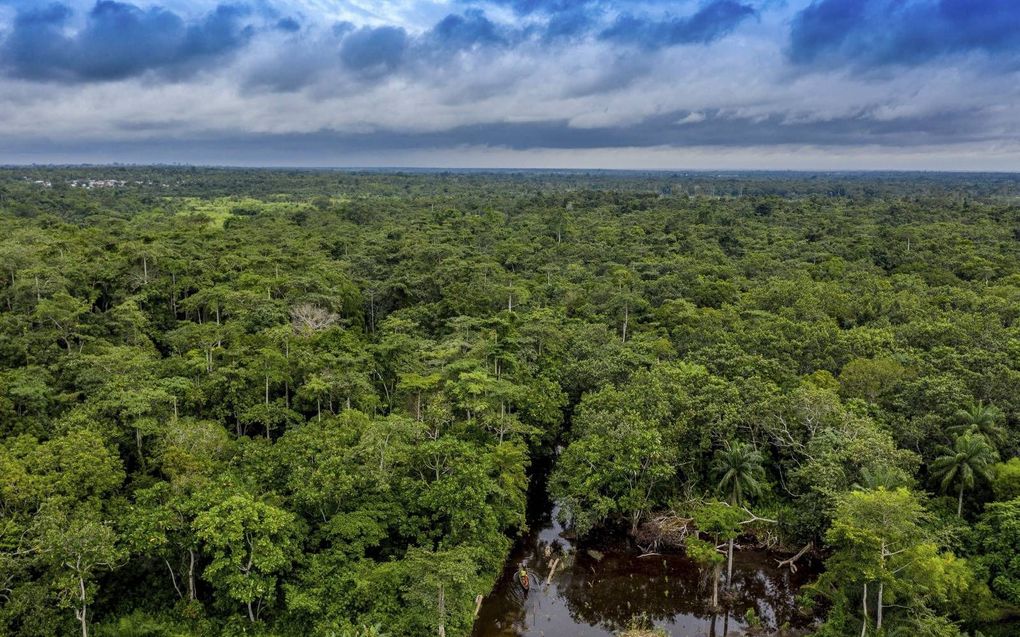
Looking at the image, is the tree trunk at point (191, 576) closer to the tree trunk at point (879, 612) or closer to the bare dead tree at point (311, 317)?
the tree trunk at point (879, 612)

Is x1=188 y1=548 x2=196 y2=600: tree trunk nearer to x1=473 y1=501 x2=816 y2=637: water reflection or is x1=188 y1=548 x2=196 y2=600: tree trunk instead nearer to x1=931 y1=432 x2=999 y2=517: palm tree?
x1=473 y1=501 x2=816 y2=637: water reflection

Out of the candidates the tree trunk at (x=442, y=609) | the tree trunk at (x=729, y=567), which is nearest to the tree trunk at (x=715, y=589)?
the tree trunk at (x=729, y=567)

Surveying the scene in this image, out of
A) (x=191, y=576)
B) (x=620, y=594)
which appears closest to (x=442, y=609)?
(x=191, y=576)

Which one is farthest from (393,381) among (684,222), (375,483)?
(684,222)

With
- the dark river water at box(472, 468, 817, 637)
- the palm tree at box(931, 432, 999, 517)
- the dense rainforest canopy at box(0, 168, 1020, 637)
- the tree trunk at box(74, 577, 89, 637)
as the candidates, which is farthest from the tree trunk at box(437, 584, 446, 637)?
the palm tree at box(931, 432, 999, 517)

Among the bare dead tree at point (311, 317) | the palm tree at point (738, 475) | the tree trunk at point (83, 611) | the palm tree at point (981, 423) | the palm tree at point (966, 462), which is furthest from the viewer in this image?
the bare dead tree at point (311, 317)

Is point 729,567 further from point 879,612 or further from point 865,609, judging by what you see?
point 879,612
